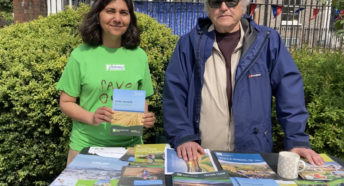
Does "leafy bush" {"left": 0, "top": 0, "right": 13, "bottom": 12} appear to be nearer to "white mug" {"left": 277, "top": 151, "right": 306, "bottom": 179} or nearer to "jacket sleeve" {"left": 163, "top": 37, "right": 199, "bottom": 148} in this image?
"jacket sleeve" {"left": 163, "top": 37, "right": 199, "bottom": 148}

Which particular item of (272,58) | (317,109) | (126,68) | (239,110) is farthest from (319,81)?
(126,68)

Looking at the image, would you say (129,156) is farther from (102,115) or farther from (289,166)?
(289,166)

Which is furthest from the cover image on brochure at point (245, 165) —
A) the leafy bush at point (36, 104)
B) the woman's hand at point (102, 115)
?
the leafy bush at point (36, 104)

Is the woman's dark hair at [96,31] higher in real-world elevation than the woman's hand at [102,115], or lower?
higher

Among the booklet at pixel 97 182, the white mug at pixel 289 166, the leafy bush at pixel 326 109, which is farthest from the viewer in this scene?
the leafy bush at pixel 326 109

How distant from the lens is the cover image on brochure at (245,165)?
5.68 feet

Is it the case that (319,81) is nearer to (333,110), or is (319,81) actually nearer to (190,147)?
(333,110)

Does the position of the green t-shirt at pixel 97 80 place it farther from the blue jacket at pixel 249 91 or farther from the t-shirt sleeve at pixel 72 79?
the blue jacket at pixel 249 91

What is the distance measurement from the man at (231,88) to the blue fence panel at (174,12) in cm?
776

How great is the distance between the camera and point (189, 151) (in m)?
1.95

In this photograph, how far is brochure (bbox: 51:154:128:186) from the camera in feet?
5.24

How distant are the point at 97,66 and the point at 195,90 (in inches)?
28.3

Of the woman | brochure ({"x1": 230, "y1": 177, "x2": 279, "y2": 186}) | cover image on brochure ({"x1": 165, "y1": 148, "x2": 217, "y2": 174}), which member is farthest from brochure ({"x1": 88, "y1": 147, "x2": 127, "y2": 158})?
brochure ({"x1": 230, "y1": 177, "x2": 279, "y2": 186})

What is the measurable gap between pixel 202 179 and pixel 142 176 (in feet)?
1.04
